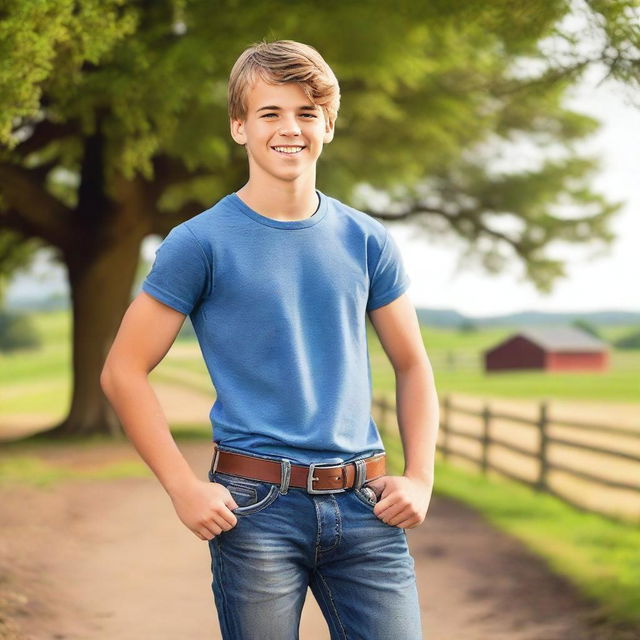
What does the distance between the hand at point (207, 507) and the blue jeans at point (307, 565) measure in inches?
1.5

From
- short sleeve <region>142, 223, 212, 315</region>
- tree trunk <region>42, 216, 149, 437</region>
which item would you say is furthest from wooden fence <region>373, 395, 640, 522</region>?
short sleeve <region>142, 223, 212, 315</region>

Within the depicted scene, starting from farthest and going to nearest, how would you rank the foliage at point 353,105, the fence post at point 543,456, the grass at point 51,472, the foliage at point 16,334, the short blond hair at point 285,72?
the foliage at point 16,334 < the grass at point 51,472 < the fence post at point 543,456 < the foliage at point 353,105 < the short blond hair at point 285,72

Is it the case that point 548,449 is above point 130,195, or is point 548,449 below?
below

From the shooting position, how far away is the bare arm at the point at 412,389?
266 centimetres

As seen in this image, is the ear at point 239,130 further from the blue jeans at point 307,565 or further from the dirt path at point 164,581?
the dirt path at point 164,581

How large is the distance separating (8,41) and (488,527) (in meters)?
6.08

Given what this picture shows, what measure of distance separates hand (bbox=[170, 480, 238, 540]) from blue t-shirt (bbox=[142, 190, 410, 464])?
0.13 meters

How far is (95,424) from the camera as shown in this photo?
17672 mm

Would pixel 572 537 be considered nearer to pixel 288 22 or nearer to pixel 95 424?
pixel 288 22

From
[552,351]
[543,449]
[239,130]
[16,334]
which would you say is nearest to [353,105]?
[543,449]

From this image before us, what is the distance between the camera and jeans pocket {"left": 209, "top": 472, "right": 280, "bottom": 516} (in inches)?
97.3

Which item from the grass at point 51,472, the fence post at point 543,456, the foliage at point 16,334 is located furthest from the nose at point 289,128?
the foliage at point 16,334

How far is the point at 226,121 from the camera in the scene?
47.0 ft

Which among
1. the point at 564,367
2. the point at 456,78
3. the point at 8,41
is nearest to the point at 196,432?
the point at 456,78
